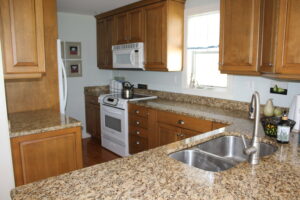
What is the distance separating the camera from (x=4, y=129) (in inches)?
A: 72.1

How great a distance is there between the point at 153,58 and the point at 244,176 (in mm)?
2631

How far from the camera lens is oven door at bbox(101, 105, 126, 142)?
3.80 metres

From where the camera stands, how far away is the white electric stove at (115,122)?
148 inches

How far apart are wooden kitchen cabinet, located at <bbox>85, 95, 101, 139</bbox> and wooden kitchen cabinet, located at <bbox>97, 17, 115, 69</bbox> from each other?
2.33 feet

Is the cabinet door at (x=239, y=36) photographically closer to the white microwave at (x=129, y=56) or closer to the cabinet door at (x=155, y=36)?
the cabinet door at (x=155, y=36)

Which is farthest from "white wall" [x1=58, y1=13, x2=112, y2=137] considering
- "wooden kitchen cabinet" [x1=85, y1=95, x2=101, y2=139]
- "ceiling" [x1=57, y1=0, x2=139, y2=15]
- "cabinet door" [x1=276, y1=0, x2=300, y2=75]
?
"cabinet door" [x1=276, y1=0, x2=300, y2=75]

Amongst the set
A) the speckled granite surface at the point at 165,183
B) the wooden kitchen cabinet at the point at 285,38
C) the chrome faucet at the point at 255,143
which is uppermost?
the wooden kitchen cabinet at the point at 285,38

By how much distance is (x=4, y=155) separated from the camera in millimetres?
1847

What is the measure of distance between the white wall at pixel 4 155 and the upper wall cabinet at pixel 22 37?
357 mm

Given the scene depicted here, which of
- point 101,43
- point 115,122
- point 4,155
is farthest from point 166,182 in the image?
point 101,43

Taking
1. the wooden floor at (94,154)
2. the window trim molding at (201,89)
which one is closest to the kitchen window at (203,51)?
the window trim molding at (201,89)

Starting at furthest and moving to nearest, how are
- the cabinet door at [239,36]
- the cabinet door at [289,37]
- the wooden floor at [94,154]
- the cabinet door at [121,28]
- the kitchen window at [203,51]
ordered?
1. the cabinet door at [121,28]
2. the wooden floor at [94,154]
3. the kitchen window at [203,51]
4. the cabinet door at [239,36]
5. the cabinet door at [289,37]

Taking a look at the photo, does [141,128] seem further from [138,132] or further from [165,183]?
[165,183]

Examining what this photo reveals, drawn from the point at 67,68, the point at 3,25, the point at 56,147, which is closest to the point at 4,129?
the point at 56,147
